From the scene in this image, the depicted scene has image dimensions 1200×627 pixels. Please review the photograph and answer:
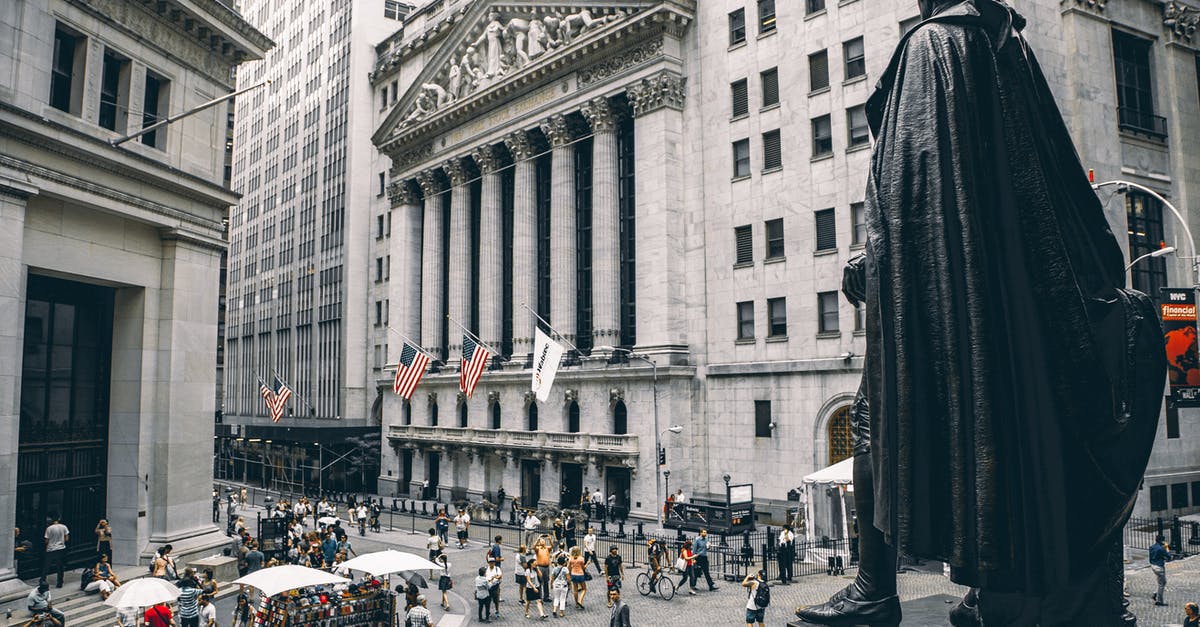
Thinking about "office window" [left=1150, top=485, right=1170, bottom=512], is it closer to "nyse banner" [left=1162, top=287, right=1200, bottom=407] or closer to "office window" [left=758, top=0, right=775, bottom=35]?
"nyse banner" [left=1162, top=287, right=1200, bottom=407]

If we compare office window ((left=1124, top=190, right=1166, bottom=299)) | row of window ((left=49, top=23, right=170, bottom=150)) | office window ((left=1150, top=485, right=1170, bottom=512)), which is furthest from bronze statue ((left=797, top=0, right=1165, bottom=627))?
office window ((left=1124, top=190, right=1166, bottom=299))

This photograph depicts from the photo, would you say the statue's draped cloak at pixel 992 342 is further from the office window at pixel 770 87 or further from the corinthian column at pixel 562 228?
the corinthian column at pixel 562 228

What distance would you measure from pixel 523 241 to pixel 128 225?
2948 centimetres

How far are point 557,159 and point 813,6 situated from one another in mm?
18013

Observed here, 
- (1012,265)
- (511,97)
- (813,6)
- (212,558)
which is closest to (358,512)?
(212,558)

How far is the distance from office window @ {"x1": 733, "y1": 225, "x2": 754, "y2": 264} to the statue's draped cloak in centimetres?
3645


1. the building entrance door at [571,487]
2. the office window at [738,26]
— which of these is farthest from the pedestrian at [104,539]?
the office window at [738,26]

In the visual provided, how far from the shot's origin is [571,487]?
4894 cm

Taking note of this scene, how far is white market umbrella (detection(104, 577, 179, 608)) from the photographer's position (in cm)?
1670

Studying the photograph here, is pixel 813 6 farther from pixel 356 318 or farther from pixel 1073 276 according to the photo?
pixel 356 318

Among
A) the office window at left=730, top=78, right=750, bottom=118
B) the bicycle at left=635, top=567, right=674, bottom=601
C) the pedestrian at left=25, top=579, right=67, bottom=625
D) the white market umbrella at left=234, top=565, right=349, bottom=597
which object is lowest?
the bicycle at left=635, top=567, right=674, bottom=601

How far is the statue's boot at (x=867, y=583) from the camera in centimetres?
677

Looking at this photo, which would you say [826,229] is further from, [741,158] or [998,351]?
[998,351]

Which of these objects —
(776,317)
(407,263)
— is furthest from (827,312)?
(407,263)
